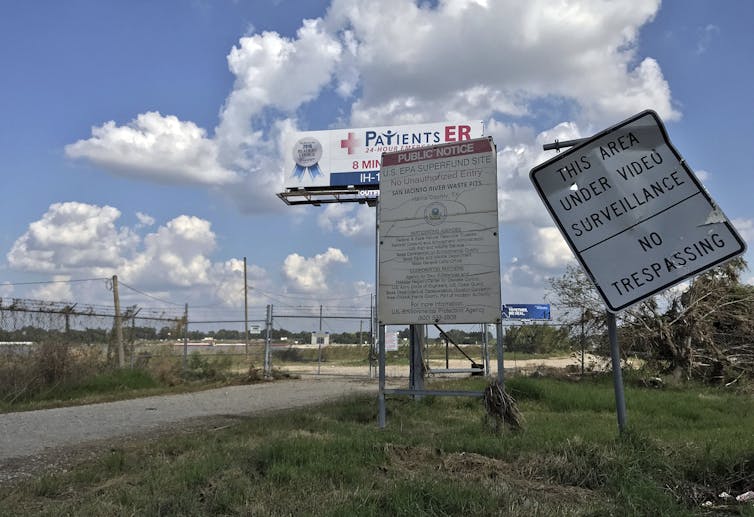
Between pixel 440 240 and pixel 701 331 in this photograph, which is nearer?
pixel 440 240

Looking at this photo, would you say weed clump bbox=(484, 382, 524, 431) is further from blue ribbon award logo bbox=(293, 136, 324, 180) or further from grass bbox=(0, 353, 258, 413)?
blue ribbon award logo bbox=(293, 136, 324, 180)

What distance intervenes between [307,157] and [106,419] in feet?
33.2

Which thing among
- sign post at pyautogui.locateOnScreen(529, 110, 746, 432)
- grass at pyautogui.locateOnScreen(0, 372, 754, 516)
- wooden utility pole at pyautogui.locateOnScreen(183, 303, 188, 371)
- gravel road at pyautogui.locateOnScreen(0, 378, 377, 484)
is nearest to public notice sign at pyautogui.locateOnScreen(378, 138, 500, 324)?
grass at pyautogui.locateOnScreen(0, 372, 754, 516)

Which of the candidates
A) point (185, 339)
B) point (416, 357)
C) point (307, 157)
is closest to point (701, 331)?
point (416, 357)

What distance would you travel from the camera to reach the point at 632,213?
4.86 meters

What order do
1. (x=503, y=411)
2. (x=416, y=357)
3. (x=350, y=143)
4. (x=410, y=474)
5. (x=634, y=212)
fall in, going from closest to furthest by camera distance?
(x=410, y=474) → (x=634, y=212) → (x=503, y=411) → (x=416, y=357) → (x=350, y=143)

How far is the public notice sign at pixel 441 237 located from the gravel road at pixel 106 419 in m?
Result: 3.98

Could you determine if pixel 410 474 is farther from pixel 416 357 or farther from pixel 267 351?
pixel 267 351

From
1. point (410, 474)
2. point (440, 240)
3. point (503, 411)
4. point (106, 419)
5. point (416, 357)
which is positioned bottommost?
point (106, 419)

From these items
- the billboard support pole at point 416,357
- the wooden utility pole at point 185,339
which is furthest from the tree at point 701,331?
the wooden utility pole at point 185,339

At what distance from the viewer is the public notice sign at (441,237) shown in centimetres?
720

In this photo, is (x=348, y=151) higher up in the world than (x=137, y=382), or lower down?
higher up

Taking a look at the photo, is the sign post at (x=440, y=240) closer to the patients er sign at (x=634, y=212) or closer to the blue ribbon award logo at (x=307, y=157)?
the patients er sign at (x=634, y=212)

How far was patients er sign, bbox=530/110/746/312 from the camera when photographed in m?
4.60
